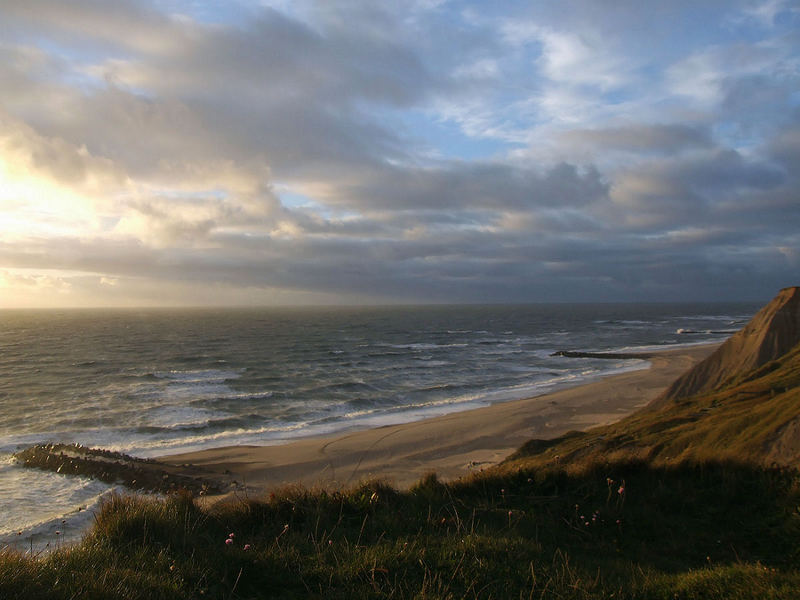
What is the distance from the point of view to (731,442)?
7.64 m

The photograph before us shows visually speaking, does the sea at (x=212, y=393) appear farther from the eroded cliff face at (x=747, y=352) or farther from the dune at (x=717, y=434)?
the eroded cliff face at (x=747, y=352)

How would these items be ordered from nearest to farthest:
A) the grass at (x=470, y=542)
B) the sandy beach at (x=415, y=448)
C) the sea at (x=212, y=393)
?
the grass at (x=470, y=542)
the sea at (x=212, y=393)
the sandy beach at (x=415, y=448)

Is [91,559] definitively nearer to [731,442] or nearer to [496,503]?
[496,503]

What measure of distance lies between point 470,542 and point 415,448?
51.8 feet

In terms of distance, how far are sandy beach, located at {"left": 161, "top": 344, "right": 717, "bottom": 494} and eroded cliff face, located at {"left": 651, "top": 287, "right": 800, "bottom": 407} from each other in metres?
3.68

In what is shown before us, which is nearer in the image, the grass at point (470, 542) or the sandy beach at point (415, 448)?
the grass at point (470, 542)

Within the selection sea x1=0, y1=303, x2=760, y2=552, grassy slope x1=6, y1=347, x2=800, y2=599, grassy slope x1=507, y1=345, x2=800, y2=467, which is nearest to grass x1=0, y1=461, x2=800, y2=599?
grassy slope x1=6, y1=347, x2=800, y2=599

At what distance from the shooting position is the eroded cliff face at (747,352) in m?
21.1

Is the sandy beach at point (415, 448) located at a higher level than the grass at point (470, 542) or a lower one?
lower

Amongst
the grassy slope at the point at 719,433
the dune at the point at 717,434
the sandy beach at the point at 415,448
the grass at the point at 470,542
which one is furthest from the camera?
the sandy beach at the point at 415,448

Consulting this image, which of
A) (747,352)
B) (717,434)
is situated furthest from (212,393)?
(717,434)

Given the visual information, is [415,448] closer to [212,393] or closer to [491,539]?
[491,539]

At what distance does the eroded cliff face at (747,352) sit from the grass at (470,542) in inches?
621

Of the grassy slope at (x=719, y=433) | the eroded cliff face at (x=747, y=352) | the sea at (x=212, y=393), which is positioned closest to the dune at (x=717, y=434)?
the grassy slope at (x=719, y=433)
